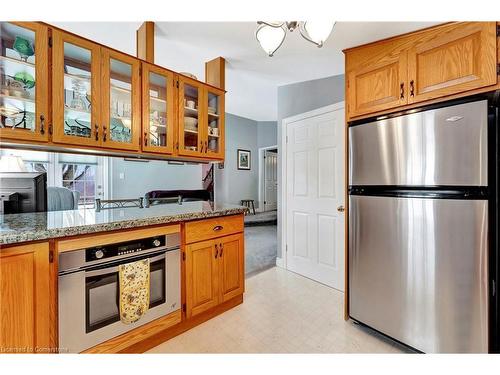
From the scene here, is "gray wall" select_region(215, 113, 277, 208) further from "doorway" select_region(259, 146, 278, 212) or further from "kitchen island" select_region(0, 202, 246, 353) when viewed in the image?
"kitchen island" select_region(0, 202, 246, 353)

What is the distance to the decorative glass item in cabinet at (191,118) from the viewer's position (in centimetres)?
237

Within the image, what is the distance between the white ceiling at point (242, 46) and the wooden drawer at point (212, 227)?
1.58 meters

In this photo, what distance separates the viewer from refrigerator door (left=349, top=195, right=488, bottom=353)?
4.34 feet

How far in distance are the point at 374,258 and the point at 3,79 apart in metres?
2.68

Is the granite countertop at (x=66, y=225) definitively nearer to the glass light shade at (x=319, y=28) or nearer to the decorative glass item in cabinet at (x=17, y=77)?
the decorative glass item in cabinet at (x=17, y=77)

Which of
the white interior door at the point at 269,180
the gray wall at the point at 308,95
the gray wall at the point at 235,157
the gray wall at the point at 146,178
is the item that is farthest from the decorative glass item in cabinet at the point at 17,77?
the white interior door at the point at 269,180

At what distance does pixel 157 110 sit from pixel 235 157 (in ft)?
14.5

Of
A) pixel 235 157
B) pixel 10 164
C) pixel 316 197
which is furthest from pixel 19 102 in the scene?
pixel 235 157

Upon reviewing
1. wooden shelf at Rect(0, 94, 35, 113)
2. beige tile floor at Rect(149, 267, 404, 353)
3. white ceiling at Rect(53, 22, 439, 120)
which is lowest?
beige tile floor at Rect(149, 267, 404, 353)

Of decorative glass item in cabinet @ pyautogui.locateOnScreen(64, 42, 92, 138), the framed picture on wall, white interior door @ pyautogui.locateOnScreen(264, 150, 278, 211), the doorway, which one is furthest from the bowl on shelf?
white interior door @ pyautogui.locateOnScreen(264, 150, 278, 211)

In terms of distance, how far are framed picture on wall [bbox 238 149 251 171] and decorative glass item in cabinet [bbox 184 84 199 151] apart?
4.23 m
